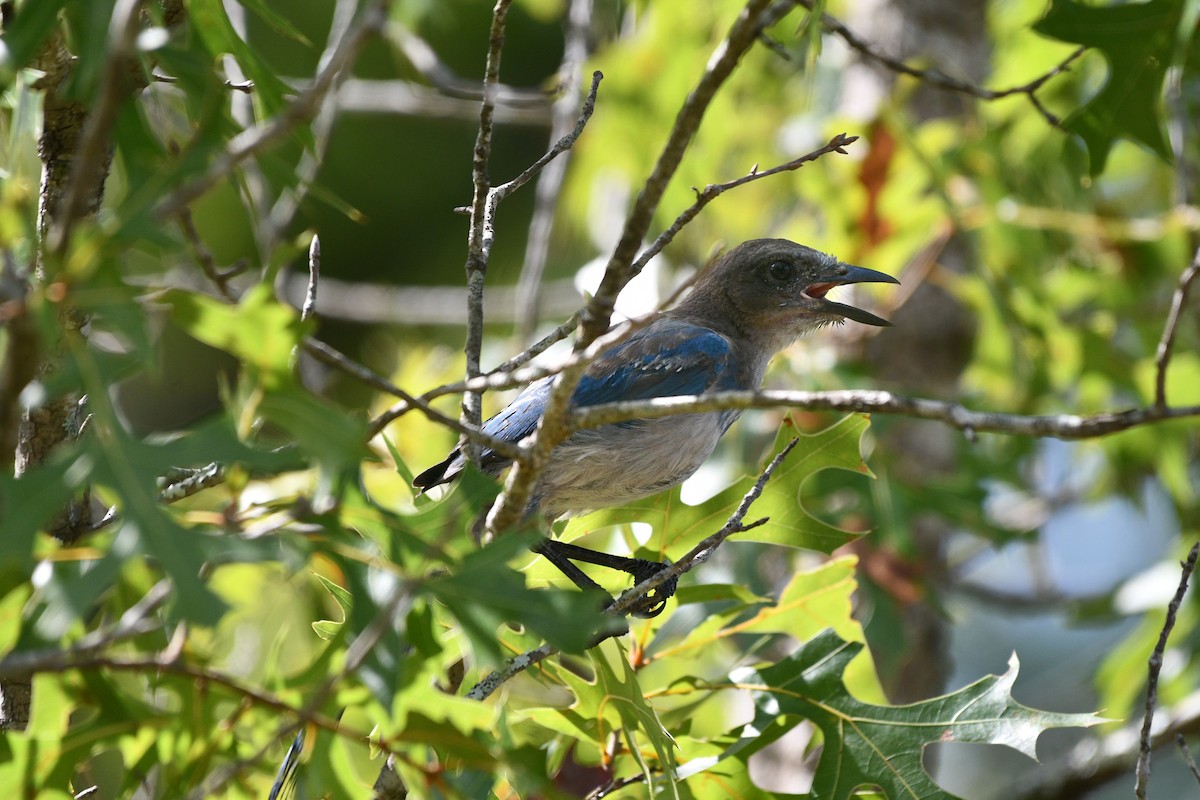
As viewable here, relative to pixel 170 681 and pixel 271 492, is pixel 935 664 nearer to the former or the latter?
pixel 271 492

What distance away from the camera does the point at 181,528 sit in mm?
1704

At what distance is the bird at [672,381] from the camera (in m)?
3.65

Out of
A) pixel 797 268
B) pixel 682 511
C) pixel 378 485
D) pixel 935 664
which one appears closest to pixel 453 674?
pixel 682 511

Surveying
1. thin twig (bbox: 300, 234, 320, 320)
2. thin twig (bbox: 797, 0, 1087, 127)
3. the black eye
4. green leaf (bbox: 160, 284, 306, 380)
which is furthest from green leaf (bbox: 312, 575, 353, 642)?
the black eye

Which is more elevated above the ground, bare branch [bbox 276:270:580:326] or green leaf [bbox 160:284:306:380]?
green leaf [bbox 160:284:306:380]

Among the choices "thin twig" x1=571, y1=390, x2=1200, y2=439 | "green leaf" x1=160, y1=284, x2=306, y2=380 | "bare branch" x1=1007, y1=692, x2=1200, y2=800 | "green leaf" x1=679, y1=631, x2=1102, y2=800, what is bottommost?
"bare branch" x1=1007, y1=692, x2=1200, y2=800

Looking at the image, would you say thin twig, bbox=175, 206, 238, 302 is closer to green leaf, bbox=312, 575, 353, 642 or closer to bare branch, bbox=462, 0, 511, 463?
bare branch, bbox=462, 0, 511, 463

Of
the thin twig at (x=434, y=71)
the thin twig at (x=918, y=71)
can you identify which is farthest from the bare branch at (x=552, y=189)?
the thin twig at (x=918, y=71)

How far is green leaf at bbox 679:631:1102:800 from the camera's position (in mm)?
2715

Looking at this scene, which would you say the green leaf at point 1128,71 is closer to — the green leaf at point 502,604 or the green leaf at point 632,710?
the green leaf at point 632,710

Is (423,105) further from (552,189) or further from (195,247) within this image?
(195,247)

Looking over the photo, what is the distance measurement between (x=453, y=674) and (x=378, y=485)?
5.82 ft

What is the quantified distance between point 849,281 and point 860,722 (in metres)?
1.90

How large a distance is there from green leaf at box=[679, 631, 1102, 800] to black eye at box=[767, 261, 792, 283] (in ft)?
6.09
